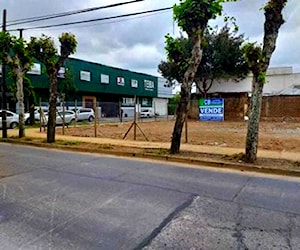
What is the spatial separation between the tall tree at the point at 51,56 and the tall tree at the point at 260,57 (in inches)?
334

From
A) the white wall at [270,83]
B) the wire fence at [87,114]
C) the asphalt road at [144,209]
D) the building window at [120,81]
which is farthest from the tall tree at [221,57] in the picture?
the asphalt road at [144,209]

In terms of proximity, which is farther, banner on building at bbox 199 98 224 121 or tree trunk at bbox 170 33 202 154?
banner on building at bbox 199 98 224 121

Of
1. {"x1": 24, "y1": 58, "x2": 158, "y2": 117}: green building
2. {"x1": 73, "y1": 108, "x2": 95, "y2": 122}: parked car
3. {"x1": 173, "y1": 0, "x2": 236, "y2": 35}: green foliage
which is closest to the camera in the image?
{"x1": 173, "y1": 0, "x2": 236, "y2": 35}: green foliage

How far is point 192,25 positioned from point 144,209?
748cm

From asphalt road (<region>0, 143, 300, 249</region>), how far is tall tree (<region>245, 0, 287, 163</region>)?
1543mm

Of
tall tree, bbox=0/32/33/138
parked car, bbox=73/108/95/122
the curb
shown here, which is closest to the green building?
parked car, bbox=73/108/95/122

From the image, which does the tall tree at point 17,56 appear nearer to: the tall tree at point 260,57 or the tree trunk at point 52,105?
the tree trunk at point 52,105

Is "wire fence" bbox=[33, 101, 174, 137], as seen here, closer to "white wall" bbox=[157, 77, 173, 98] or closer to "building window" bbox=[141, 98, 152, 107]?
"building window" bbox=[141, 98, 152, 107]

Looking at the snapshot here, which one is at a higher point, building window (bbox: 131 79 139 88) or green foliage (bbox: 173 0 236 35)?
building window (bbox: 131 79 139 88)

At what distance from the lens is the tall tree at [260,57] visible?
927cm

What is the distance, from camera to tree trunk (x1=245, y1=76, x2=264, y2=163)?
377 inches

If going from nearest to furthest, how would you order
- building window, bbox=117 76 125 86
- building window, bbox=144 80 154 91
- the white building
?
building window, bbox=117 76 125 86
building window, bbox=144 80 154 91
the white building

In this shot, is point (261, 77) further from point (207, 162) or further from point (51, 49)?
point (51, 49)

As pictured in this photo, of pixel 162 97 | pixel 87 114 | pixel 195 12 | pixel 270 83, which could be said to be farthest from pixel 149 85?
pixel 195 12
